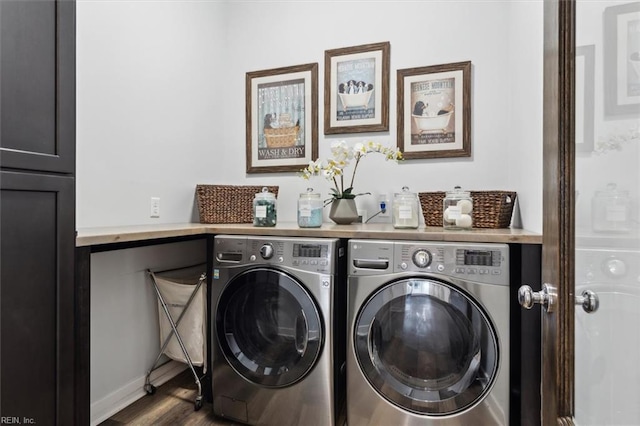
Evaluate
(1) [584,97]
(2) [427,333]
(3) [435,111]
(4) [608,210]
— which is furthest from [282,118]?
(4) [608,210]

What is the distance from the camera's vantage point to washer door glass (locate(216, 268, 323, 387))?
159 centimetres

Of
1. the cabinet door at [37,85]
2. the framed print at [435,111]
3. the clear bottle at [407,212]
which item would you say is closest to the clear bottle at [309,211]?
the clear bottle at [407,212]

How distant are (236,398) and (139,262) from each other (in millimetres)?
916

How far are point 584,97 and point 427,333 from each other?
108cm

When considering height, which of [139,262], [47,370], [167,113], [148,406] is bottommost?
[148,406]

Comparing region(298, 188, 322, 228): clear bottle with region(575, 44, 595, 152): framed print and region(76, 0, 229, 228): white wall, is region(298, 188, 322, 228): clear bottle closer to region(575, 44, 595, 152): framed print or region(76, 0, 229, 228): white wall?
region(76, 0, 229, 228): white wall

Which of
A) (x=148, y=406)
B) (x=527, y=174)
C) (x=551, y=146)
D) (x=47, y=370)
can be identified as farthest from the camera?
(x=148, y=406)

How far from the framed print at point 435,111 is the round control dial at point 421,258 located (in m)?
0.93

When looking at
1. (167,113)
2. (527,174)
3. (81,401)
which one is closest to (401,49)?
(527,174)

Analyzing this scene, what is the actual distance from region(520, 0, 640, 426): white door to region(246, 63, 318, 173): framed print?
A: 1748 mm

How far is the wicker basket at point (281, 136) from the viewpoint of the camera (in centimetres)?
247

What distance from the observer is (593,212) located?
703 mm

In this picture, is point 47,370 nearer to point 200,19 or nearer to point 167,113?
point 167,113

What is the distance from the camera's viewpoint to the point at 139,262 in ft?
6.38
